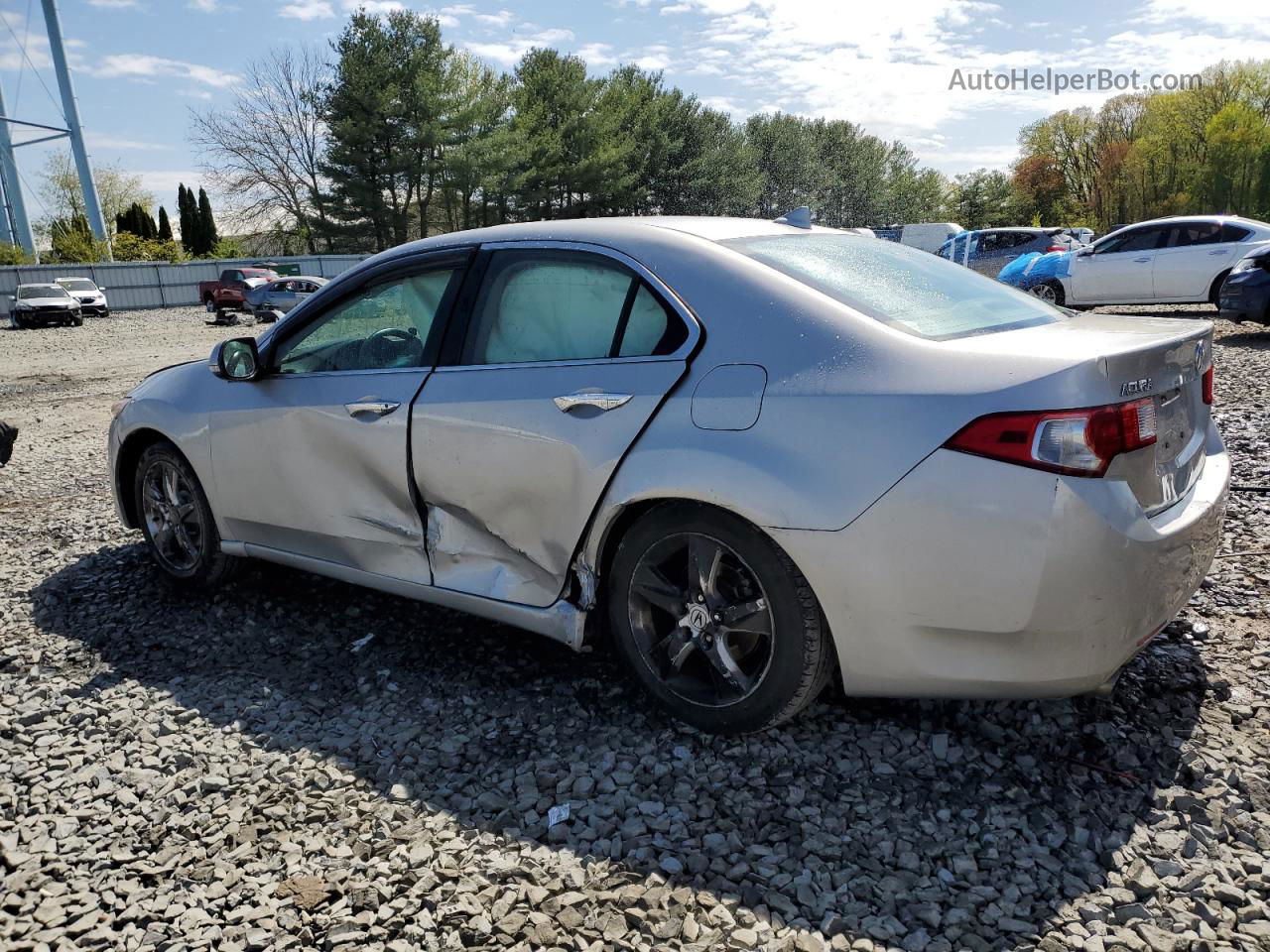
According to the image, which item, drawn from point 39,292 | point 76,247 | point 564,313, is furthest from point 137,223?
point 564,313

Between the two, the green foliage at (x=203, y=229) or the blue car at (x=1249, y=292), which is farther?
the green foliage at (x=203, y=229)

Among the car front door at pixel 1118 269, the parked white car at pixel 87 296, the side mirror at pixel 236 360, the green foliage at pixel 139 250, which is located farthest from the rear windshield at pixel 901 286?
the green foliage at pixel 139 250

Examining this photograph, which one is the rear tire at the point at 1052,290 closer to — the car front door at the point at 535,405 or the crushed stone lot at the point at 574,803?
the crushed stone lot at the point at 574,803

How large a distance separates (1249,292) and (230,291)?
1164 inches

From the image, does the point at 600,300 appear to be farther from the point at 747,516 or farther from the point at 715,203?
the point at 715,203

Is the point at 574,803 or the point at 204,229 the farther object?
the point at 204,229

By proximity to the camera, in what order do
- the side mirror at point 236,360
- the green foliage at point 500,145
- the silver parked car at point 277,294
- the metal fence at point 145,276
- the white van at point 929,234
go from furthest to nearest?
the green foliage at point 500,145 < the metal fence at point 145,276 < the white van at point 929,234 < the silver parked car at point 277,294 < the side mirror at point 236,360

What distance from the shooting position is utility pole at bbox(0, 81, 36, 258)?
154ft

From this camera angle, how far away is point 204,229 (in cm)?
6003

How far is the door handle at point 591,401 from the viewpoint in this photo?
2.81 metres

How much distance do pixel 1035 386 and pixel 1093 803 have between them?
115cm

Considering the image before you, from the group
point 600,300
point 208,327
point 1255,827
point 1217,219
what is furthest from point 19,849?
point 208,327

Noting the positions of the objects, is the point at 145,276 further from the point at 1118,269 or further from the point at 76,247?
the point at 1118,269

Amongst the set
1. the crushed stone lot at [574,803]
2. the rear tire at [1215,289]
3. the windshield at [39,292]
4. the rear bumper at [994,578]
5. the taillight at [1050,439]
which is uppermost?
the windshield at [39,292]
